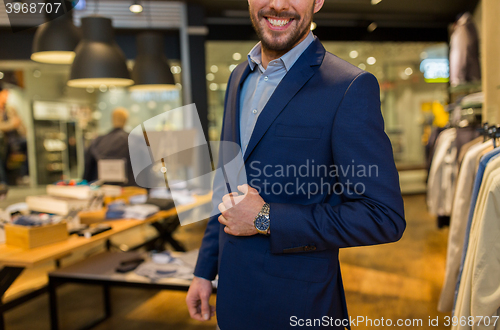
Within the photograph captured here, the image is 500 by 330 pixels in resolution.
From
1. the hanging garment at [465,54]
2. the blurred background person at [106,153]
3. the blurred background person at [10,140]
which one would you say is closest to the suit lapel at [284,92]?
the blurred background person at [106,153]

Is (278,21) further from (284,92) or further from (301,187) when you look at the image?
(301,187)

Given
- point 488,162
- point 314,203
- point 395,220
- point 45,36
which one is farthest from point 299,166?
point 45,36

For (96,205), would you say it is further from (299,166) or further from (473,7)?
(473,7)

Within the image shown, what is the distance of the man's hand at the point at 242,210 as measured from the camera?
965 mm

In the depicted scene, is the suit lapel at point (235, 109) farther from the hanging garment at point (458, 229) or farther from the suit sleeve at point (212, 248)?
the hanging garment at point (458, 229)

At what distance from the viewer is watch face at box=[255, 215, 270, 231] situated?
0.96 metres

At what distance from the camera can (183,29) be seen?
6.14m

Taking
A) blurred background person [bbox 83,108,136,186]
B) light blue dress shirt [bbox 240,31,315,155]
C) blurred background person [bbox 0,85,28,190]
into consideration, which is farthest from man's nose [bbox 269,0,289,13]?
blurred background person [bbox 0,85,28,190]

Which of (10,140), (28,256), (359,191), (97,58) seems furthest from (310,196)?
(10,140)

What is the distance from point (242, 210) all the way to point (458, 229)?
1.67m

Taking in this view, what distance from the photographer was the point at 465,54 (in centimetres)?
390

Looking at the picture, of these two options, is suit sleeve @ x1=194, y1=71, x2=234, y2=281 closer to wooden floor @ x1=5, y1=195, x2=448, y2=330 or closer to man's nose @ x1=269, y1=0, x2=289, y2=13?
man's nose @ x1=269, y1=0, x2=289, y2=13

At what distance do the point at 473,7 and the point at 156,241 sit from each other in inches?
268

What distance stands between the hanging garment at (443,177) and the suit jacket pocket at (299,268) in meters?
3.29
